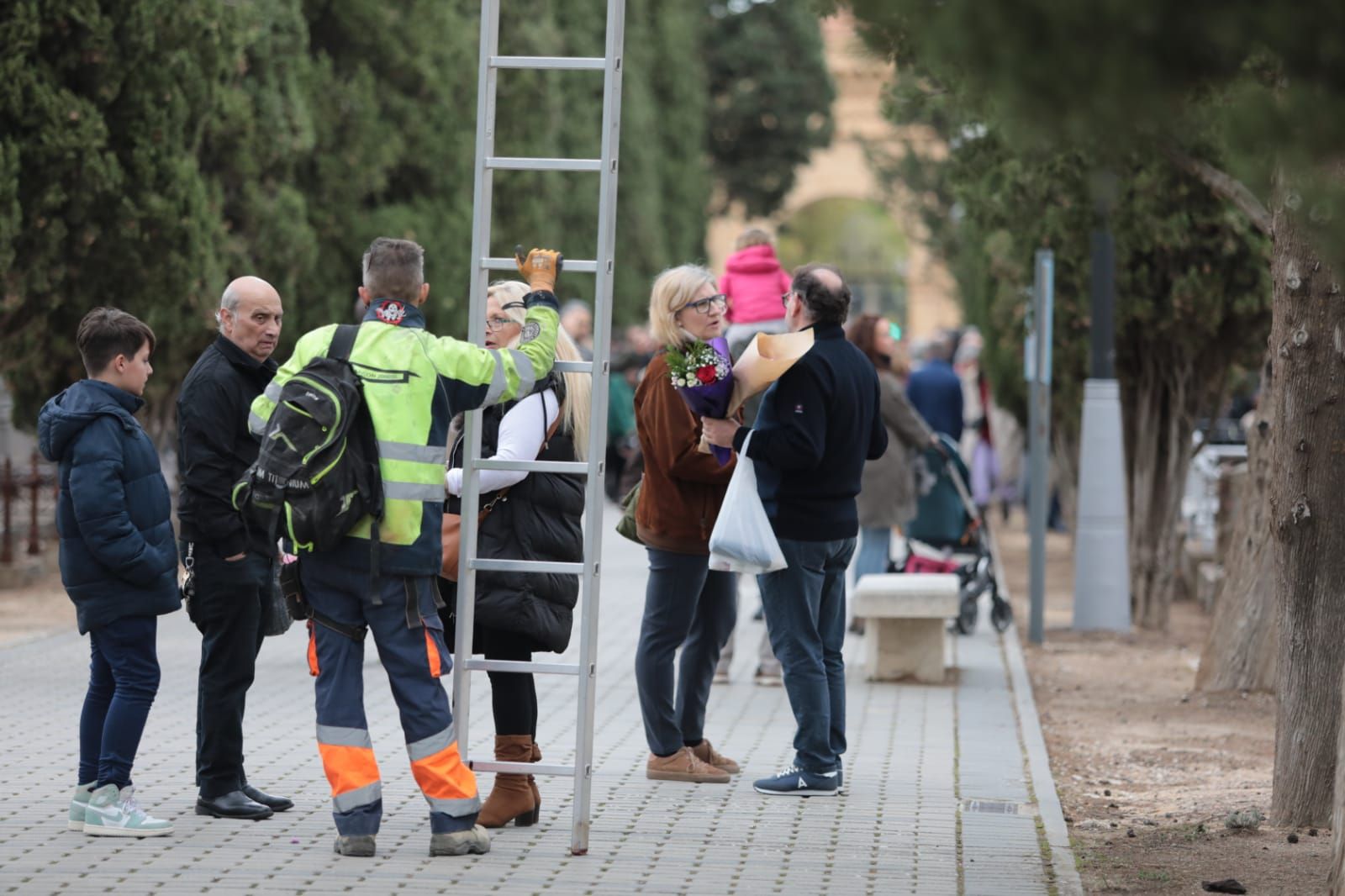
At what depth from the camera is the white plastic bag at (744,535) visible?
6891mm

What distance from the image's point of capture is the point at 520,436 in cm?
638

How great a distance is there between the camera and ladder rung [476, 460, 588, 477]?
614 cm

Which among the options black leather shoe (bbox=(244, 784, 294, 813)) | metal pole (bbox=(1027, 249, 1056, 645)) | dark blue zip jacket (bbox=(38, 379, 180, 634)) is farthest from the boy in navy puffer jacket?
metal pole (bbox=(1027, 249, 1056, 645))

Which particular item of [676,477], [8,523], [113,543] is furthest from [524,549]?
[8,523]

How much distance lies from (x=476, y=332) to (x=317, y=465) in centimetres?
72

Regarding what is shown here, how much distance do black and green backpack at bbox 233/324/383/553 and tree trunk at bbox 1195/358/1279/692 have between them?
5.60 meters

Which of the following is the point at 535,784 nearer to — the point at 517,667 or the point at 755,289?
→ the point at 517,667

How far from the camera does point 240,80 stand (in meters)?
16.4

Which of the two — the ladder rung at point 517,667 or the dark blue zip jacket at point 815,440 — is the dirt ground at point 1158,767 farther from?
the ladder rung at point 517,667

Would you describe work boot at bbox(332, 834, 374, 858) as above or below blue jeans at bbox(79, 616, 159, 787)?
below

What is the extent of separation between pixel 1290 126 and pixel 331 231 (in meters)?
15.8

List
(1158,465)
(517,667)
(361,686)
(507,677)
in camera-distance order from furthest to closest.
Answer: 1. (1158,465)
2. (507,677)
3. (517,667)
4. (361,686)

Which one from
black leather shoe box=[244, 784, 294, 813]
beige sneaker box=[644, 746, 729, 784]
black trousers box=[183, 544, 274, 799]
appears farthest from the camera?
beige sneaker box=[644, 746, 729, 784]

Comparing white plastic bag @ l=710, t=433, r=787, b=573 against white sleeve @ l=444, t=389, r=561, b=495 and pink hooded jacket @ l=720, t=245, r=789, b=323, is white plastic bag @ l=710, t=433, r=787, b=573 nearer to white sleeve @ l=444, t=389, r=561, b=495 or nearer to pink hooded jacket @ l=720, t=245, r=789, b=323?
white sleeve @ l=444, t=389, r=561, b=495
